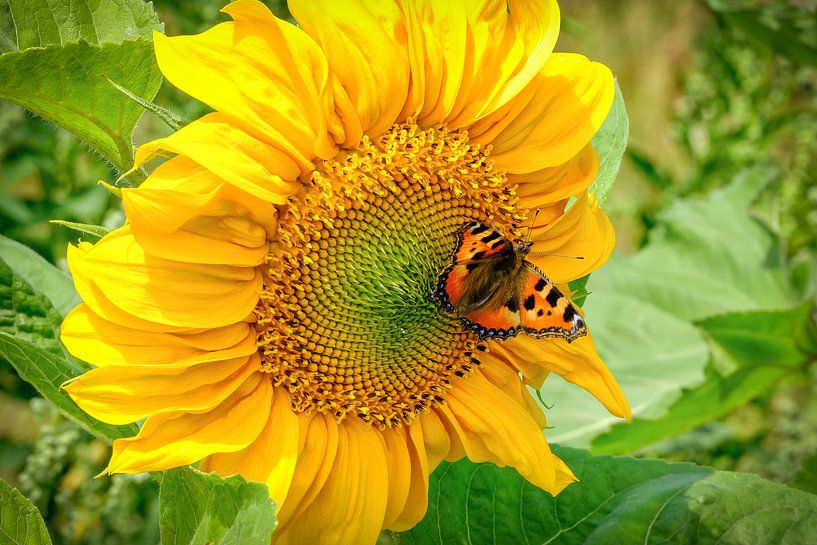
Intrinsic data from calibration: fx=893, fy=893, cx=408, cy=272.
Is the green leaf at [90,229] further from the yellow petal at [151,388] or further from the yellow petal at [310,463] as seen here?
the yellow petal at [310,463]

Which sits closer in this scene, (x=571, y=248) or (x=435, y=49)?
(x=435, y=49)

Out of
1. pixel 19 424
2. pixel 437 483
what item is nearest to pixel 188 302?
pixel 437 483

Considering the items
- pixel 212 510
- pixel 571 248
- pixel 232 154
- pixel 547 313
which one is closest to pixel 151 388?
pixel 212 510

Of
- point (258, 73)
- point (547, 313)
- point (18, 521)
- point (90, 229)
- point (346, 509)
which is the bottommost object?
point (18, 521)

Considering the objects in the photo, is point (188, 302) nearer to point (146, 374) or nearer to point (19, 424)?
point (146, 374)

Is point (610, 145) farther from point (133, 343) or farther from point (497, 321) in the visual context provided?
point (133, 343)
